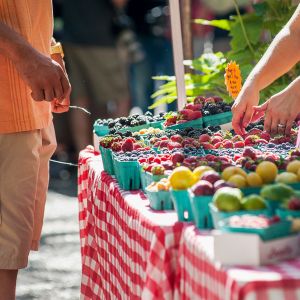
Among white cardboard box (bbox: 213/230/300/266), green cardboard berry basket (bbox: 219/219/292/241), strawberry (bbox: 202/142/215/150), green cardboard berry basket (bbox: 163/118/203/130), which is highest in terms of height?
green cardboard berry basket (bbox: 163/118/203/130)

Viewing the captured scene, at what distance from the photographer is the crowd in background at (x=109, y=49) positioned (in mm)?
10648

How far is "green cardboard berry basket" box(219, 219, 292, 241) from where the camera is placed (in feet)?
8.25

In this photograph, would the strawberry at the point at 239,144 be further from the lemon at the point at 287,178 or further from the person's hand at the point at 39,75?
the lemon at the point at 287,178

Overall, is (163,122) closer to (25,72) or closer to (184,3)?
(25,72)

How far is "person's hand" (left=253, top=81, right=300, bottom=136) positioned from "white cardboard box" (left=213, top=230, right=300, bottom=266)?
4.63 feet

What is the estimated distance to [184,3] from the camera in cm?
722

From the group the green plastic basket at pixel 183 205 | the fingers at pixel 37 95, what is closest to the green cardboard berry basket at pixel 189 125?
the fingers at pixel 37 95

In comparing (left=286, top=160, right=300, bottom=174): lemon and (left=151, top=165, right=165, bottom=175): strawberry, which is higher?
(left=286, top=160, right=300, bottom=174): lemon

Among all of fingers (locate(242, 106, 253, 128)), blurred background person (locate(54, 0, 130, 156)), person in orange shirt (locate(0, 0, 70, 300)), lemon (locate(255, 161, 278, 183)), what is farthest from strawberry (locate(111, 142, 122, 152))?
blurred background person (locate(54, 0, 130, 156))

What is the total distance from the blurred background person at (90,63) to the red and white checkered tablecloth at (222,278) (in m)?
7.85

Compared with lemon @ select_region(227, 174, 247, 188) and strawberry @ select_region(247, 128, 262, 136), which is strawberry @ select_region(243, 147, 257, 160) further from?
strawberry @ select_region(247, 128, 262, 136)

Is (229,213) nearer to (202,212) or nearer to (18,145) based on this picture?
(202,212)

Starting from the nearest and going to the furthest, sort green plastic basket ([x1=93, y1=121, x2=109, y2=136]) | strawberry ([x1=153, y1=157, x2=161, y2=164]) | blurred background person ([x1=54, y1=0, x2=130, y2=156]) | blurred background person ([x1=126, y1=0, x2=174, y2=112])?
strawberry ([x1=153, y1=157, x2=161, y2=164]), green plastic basket ([x1=93, y1=121, x2=109, y2=136]), blurred background person ([x1=54, y1=0, x2=130, y2=156]), blurred background person ([x1=126, y1=0, x2=174, y2=112])

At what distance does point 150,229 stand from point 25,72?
0.99m
